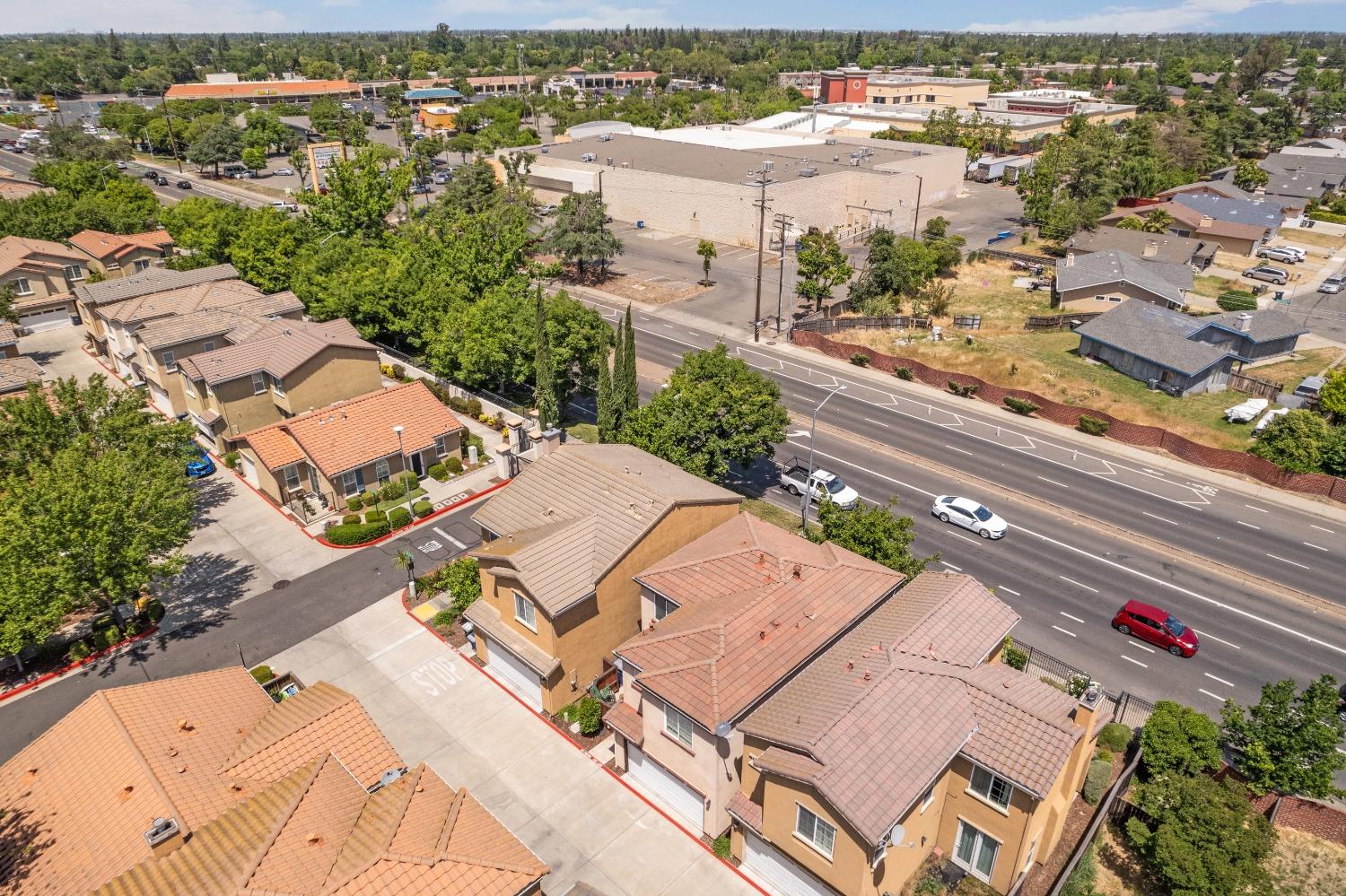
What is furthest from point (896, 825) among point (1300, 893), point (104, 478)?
point (104, 478)

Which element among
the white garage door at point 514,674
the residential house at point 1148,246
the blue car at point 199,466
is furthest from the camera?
the residential house at point 1148,246

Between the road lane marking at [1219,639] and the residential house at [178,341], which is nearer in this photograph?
the road lane marking at [1219,639]

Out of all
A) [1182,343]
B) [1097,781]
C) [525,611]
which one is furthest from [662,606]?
[1182,343]

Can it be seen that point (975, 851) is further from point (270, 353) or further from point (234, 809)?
point (270, 353)

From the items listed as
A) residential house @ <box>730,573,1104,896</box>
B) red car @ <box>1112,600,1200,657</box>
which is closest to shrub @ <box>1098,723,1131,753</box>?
residential house @ <box>730,573,1104,896</box>

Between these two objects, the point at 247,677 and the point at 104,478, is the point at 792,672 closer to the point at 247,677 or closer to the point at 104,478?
the point at 247,677

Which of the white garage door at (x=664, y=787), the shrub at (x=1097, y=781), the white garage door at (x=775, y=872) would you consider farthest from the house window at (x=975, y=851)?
the white garage door at (x=664, y=787)

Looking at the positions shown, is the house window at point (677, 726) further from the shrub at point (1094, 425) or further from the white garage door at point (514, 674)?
the shrub at point (1094, 425)

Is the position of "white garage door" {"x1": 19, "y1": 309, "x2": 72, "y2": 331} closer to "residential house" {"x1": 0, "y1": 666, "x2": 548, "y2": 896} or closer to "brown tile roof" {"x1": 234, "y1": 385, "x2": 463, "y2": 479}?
"brown tile roof" {"x1": 234, "y1": 385, "x2": 463, "y2": 479}
